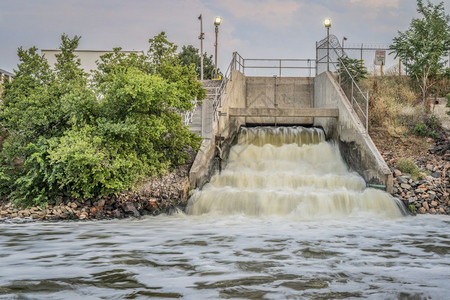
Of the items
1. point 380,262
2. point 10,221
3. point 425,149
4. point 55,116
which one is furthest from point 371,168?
point 10,221

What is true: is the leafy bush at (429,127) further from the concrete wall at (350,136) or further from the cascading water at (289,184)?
the cascading water at (289,184)

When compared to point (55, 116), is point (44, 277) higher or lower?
lower

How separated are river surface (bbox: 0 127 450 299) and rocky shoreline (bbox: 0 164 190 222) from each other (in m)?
0.62

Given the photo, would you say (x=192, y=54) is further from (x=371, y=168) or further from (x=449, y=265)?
(x=449, y=265)

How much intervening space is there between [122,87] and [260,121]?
11.9m

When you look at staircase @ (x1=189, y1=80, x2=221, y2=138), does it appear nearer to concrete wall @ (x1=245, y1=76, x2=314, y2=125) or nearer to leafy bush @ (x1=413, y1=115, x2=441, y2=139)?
leafy bush @ (x1=413, y1=115, x2=441, y2=139)

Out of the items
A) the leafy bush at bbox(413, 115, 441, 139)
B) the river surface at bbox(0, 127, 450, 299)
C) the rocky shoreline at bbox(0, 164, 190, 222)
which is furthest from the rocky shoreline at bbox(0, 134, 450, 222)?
the leafy bush at bbox(413, 115, 441, 139)

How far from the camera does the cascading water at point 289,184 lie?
49.1 feet

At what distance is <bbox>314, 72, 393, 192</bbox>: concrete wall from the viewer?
16453 millimetres

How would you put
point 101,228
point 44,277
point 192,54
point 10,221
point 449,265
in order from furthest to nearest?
1. point 192,54
2. point 10,221
3. point 101,228
4. point 449,265
5. point 44,277

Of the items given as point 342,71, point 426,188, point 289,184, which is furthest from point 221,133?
point 426,188

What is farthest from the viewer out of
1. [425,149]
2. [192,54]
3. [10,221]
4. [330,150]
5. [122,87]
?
[192,54]

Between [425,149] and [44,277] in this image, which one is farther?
[425,149]

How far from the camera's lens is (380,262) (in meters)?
8.76
